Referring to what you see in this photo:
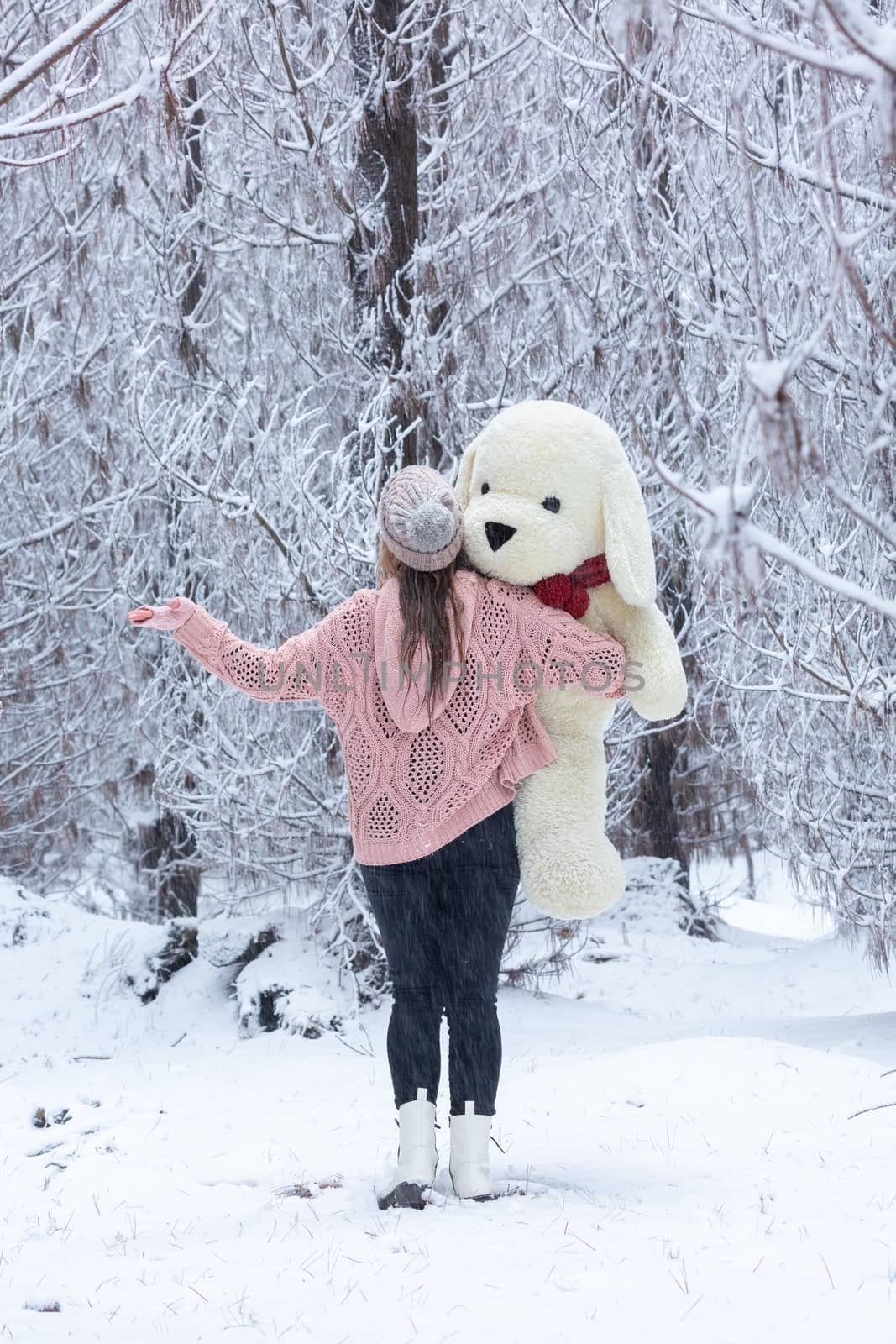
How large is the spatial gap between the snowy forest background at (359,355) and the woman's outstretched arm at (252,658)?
40.8 inches

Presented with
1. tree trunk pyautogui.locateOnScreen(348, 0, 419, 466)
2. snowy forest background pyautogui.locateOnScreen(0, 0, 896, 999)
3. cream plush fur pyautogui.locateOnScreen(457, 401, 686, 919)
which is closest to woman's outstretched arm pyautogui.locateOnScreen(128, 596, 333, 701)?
cream plush fur pyautogui.locateOnScreen(457, 401, 686, 919)

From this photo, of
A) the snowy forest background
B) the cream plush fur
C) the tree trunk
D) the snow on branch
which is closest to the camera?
the snow on branch

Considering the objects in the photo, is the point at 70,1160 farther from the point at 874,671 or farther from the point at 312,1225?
the point at 874,671

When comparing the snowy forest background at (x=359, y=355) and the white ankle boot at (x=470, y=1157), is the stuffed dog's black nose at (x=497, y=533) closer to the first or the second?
the snowy forest background at (x=359, y=355)

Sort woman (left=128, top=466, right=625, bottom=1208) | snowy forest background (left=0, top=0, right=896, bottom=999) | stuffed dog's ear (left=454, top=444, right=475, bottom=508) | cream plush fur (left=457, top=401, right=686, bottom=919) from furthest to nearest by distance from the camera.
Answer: snowy forest background (left=0, top=0, right=896, bottom=999), stuffed dog's ear (left=454, top=444, right=475, bottom=508), cream plush fur (left=457, top=401, right=686, bottom=919), woman (left=128, top=466, right=625, bottom=1208)

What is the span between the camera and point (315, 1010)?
18.7ft

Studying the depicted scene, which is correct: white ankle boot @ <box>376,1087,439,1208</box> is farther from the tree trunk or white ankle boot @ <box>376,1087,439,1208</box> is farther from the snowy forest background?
the tree trunk

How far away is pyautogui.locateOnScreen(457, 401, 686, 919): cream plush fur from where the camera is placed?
3.05 m

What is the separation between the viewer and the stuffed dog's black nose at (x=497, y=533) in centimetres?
308

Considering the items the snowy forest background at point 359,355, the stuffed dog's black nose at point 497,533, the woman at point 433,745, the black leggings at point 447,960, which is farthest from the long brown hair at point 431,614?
the snowy forest background at point 359,355

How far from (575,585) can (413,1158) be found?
57.8 inches

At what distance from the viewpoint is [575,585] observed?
313 centimetres

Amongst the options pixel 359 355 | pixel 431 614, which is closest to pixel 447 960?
pixel 431 614

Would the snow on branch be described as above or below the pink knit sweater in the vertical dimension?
above
